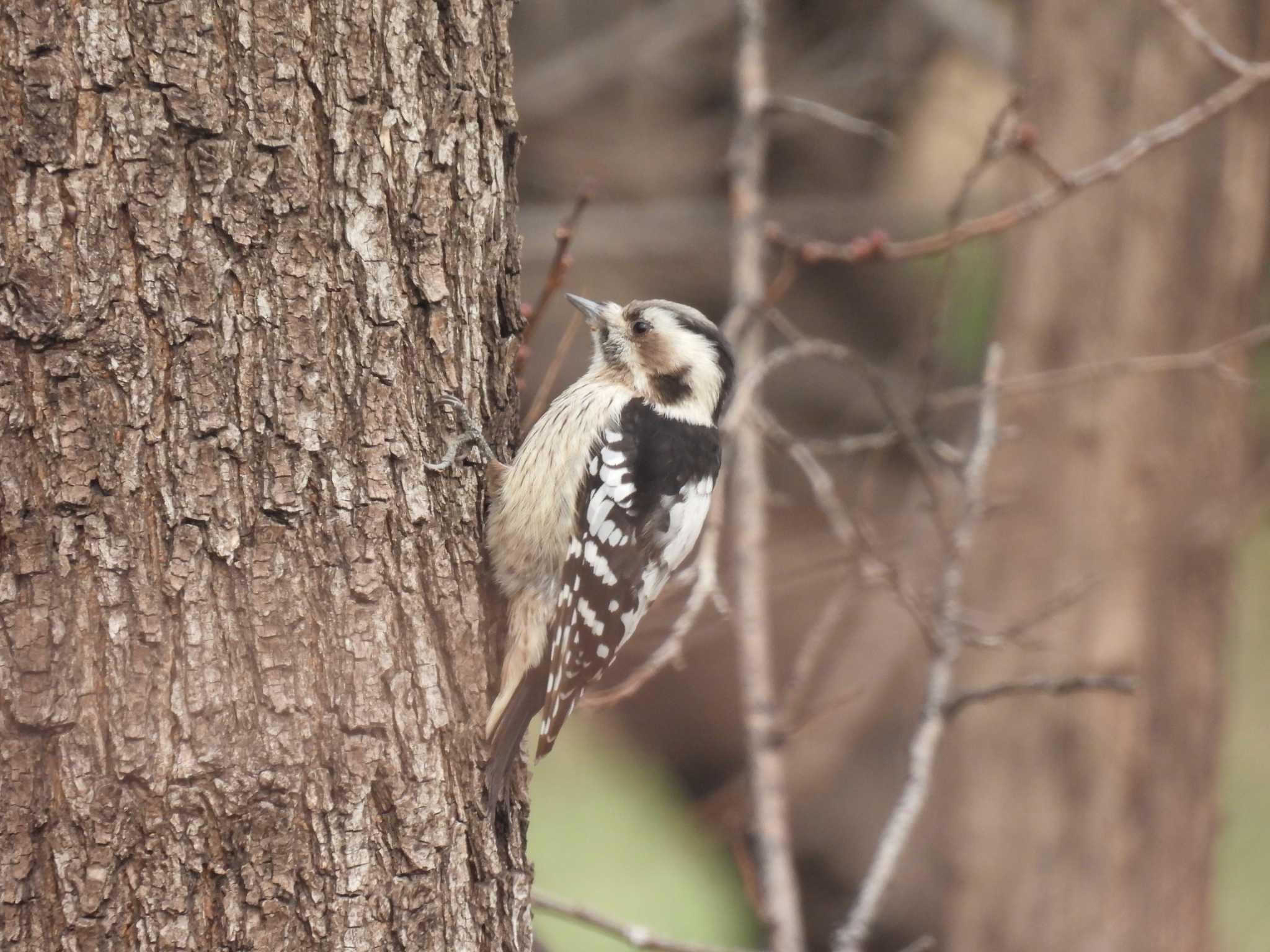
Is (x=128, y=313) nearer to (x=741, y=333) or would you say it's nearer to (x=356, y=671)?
(x=356, y=671)

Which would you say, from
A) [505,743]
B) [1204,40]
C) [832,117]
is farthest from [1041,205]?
[505,743]

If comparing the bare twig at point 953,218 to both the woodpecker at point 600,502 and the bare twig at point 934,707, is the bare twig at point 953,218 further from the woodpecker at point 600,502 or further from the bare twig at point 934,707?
the woodpecker at point 600,502

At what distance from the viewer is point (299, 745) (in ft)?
7.09

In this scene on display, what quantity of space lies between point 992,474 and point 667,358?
2.48 metres

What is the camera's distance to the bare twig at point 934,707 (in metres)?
2.98

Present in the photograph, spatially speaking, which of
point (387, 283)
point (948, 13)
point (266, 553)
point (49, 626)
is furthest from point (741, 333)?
point (948, 13)

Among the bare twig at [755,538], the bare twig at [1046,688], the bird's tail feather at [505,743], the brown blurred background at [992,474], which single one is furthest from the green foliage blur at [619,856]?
the bird's tail feather at [505,743]

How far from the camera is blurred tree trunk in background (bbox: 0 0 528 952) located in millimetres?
2014

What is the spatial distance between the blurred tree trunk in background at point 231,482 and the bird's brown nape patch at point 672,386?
1.40 meters

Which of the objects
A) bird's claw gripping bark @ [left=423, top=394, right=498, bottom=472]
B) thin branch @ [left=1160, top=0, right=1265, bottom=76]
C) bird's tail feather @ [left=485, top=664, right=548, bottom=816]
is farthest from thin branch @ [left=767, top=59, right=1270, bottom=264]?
bird's tail feather @ [left=485, top=664, right=548, bottom=816]

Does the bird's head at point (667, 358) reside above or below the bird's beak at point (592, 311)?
below

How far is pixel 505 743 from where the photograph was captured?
249 centimetres

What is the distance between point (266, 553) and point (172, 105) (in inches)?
28.0

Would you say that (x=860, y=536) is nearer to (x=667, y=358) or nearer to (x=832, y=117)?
(x=667, y=358)
